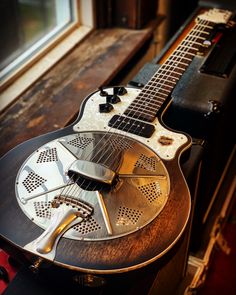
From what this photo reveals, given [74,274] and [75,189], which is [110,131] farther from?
[74,274]

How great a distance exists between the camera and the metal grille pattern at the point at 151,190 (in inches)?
31.0

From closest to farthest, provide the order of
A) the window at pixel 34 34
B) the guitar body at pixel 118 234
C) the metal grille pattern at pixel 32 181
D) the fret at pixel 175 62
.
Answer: the guitar body at pixel 118 234 → the metal grille pattern at pixel 32 181 → the fret at pixel 175 62 → the window at pixel 34 34

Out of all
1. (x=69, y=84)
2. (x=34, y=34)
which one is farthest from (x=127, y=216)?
(x=34, y=34)

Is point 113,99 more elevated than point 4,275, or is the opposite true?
point 113,99

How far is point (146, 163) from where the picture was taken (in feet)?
2.80

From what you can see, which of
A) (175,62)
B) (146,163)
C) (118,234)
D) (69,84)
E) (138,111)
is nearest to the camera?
(118,234)

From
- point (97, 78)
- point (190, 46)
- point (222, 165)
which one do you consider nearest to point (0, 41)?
point (97, 78)

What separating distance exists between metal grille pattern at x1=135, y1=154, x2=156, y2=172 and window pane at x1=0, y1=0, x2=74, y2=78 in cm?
62

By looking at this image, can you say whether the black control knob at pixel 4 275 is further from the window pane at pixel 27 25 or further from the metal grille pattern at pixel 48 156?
the window pane at pixel 27 25

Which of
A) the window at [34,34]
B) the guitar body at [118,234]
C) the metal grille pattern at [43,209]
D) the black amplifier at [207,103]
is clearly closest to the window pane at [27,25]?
the window at [34,34]

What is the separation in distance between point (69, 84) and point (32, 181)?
568mm

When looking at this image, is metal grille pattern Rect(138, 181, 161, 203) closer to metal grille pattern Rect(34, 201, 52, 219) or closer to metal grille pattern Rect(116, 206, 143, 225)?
metal grille pattern Rect(116, 206, 143, 225)

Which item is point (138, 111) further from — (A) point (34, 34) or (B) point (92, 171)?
(A) point (34, 34)

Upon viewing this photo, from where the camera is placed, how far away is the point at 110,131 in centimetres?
93
